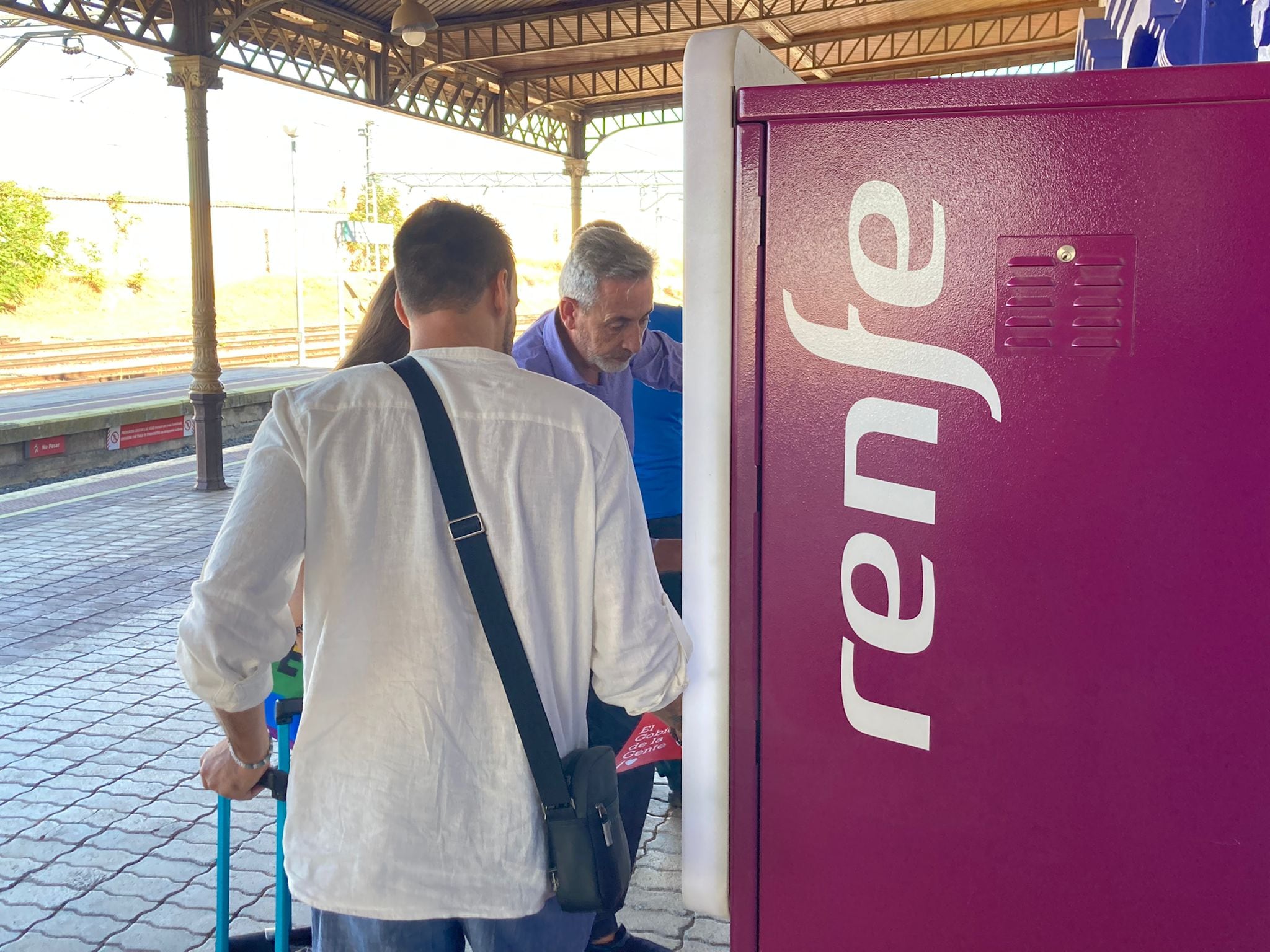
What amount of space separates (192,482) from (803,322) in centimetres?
1209

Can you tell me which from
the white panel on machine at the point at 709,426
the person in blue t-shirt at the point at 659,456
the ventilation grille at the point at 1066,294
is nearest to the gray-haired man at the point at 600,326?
the person in blue t-shirt at the point at 659,456

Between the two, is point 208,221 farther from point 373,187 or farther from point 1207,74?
point 373,187

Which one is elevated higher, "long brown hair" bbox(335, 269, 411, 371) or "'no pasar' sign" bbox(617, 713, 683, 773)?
"long brown hair" bbox(335, 269, 411, 371)

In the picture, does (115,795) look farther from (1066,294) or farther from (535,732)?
(1066,294)

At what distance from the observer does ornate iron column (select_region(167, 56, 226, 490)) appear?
34.4 ft

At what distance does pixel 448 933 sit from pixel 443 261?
108cm

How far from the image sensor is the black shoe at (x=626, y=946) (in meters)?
3.26

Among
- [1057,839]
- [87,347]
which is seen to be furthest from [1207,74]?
[87,347]

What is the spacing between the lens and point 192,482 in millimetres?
12445

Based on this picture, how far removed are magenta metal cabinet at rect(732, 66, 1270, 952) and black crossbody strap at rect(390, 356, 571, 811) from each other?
33 cm

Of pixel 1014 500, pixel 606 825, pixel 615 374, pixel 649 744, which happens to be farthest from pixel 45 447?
pixel 1014 500

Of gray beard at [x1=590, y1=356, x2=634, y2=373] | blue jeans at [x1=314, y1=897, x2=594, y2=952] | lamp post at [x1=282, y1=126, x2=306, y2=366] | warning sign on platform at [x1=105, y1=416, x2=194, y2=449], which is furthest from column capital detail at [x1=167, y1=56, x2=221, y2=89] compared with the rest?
lamp post at [x1=282, y1=126, x2=306, y2=366]

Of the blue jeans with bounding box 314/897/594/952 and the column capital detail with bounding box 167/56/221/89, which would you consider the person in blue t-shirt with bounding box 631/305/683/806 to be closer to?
the blue jeans with bounding box 314/897/594/952

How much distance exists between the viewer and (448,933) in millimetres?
1760
